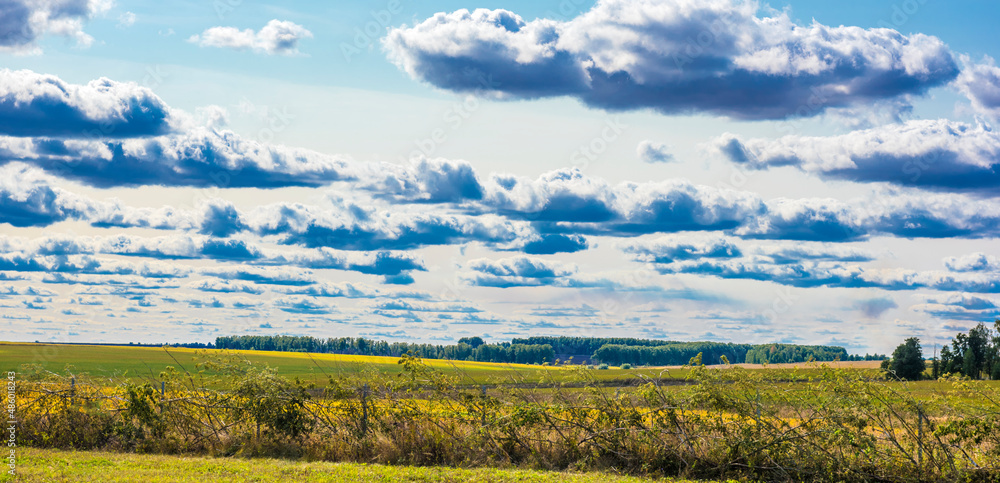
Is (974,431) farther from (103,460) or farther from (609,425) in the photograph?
(103,460)

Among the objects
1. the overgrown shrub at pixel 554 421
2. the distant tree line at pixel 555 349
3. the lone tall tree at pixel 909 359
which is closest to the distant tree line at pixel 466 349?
the distant tree line at pixel 555 349

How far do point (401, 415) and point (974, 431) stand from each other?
40.3ft

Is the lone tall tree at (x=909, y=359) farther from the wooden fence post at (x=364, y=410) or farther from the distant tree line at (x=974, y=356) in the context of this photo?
the wooden fence post at (x=364, y=410)

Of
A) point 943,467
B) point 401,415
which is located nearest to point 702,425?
point 943,467

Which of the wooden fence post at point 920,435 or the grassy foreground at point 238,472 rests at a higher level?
the wooden fence post at point 920,435

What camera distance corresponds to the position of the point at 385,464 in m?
17.1

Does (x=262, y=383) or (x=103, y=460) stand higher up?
(x=262, y=383)

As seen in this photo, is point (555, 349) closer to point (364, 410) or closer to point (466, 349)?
point (466, 349)

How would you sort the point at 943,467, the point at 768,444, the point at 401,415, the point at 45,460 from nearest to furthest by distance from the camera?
the point at 943,467 → the point at 768,444 → the point at 45,460 → the point at 401,415

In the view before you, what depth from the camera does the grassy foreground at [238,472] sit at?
14.3 metres

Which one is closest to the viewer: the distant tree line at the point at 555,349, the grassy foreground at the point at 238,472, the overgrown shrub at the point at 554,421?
the grassy foreground at the point at 238,472

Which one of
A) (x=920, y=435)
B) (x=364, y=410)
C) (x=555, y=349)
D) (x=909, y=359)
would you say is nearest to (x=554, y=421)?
(x=364, y=410)

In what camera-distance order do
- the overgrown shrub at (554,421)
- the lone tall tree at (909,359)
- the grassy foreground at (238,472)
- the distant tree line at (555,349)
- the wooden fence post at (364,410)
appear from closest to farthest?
1. the grassy foreground at (238,472)
2. the overgrown shrub at (554,421)
3. the wooden fence post at (364,410)
4. the lone tall tree at (909,359)
5. the distant tree line at (555,349)

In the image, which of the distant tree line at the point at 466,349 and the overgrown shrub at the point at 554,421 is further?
the distant tree line at the point at 466,349
